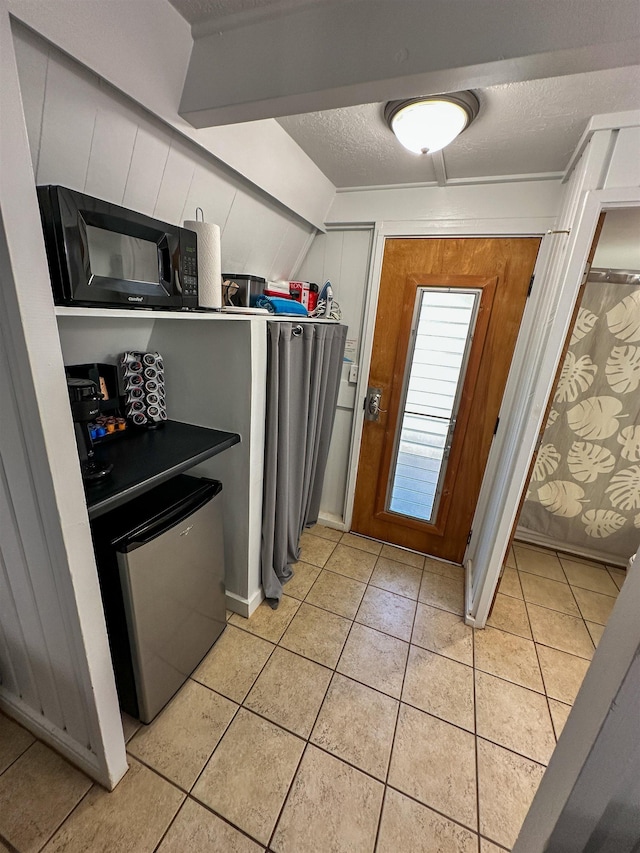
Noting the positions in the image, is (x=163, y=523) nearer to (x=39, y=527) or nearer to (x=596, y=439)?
(x=39, y=527)

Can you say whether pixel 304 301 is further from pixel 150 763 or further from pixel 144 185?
pixel 150 763

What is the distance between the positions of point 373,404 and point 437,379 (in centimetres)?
41

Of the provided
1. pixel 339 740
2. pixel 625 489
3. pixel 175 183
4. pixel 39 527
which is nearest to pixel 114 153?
pixel 175 183

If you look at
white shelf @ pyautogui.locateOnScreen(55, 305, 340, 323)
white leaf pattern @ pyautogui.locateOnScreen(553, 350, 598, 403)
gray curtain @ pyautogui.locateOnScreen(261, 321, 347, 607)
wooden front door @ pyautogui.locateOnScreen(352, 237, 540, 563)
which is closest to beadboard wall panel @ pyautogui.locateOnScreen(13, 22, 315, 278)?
white shelf @ pyautogui.locateOnScreen(55, 305, 340, 323)

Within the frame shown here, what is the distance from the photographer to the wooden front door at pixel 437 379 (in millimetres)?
1836

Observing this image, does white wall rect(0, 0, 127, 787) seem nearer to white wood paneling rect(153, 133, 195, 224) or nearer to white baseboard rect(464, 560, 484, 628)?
white wood paneling rect(153, 133, 195, 224)

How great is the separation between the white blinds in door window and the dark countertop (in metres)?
1.17

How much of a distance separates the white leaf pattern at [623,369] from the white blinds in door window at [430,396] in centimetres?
90

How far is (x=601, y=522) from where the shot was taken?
2.27 metres

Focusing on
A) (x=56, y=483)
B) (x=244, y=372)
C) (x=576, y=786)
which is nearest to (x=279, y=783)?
(x=576, y=786)

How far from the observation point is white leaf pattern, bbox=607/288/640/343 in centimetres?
194

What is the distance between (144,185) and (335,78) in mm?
690

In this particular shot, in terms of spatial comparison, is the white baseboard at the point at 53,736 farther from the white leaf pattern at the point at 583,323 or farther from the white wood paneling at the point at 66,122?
the white leaf pattern at the point at 583,323

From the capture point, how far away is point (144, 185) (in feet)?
3.73
